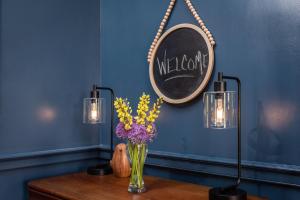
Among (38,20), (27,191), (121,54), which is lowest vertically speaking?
(27,191)

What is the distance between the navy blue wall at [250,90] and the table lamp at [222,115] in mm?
195

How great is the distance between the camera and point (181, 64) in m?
2.13

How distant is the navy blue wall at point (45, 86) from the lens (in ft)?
7.08

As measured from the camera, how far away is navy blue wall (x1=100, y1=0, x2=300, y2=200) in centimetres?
169

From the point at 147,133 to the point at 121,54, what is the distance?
2.90ft

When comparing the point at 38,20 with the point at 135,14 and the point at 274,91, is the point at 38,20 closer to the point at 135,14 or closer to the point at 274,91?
the point at 135,14

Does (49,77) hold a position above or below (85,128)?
above

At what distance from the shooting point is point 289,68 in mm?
1688

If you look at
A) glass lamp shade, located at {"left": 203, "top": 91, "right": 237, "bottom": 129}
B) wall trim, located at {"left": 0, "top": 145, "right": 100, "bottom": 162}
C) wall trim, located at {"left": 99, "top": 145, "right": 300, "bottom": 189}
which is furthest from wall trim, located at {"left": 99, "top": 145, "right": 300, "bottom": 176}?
wall trim, located at {"left": 0, "top": 145, "right": 100, "bottom": 162}

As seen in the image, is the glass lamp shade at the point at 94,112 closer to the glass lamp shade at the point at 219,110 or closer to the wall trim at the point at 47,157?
the wall trim at the point at 47,157

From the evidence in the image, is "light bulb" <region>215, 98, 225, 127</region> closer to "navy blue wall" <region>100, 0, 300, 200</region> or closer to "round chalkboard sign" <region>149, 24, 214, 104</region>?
"navy blue wall" <region>100, 0, 300, 200</region>

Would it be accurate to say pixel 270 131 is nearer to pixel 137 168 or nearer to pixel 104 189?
pixel 137 168

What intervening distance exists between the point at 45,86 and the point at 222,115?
1.25 metres

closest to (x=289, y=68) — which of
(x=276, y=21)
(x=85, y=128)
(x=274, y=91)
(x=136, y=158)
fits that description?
(x=274, y=91)
